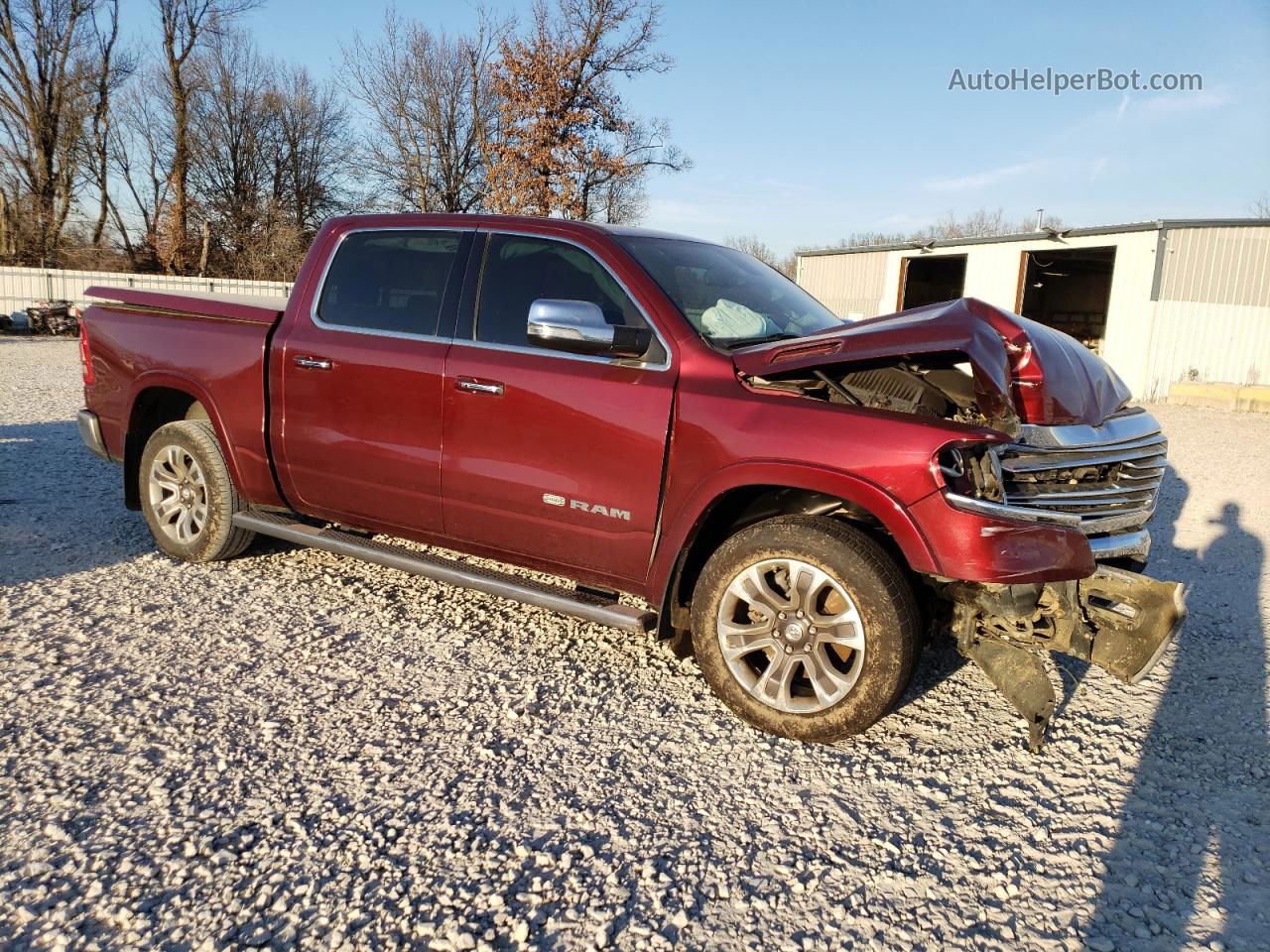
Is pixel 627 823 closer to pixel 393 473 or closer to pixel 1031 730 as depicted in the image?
pixel 1031 730

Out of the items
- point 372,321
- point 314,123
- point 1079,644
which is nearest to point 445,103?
point 314,123

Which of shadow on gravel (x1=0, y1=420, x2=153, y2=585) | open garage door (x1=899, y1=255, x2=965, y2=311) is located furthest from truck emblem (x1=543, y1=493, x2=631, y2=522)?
open garage door (x1=899, y1=255, x2=965, y2=311)

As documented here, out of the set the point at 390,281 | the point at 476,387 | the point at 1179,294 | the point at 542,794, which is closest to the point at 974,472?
the point at 542,794

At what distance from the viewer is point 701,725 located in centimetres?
353

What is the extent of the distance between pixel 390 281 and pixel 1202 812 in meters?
4.18

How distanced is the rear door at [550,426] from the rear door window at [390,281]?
0.27m

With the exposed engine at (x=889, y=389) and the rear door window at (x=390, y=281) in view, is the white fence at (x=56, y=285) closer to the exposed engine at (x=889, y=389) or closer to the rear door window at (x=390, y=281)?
the rear door window at (x=390, y=281)

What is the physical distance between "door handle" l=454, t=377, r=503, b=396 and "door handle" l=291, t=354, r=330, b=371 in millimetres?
889

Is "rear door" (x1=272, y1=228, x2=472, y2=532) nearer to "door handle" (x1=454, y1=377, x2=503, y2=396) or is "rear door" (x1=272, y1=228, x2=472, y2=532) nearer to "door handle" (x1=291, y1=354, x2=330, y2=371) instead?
"door handle" (x1=291, y1=354, x2=330, y2=371)

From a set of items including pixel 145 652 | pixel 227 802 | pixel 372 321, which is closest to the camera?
pixel 227 802

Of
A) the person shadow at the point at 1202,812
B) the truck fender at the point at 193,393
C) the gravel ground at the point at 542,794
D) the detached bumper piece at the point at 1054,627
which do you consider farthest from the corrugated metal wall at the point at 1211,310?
the truck fender at the point at 193,393

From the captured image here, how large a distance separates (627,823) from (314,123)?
153ft

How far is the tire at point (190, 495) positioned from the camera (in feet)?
16.2

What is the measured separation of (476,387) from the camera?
13.0 feet
